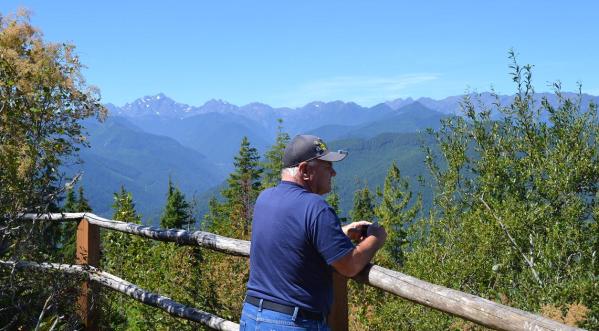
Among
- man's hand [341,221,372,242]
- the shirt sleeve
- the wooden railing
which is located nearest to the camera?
the wooden railing

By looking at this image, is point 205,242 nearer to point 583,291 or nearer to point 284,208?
point 284,208

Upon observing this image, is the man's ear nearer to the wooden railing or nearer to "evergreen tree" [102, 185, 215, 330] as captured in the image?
the wooden railing

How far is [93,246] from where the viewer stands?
Result: 18.3 ft

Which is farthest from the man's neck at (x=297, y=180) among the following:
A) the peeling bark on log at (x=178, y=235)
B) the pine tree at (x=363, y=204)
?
the pine tree at (x=363, y=204)

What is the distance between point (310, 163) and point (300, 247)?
18.0 inches

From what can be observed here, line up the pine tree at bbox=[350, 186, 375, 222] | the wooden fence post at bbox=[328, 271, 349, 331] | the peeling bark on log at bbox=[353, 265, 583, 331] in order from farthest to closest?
the pine tree at bbox=[350, 186, 375, 222] → the wooden fence post at bbox=[328, 271, 349, 331] → the peeling bark on log at bbox=[353, 265, 583, 331]

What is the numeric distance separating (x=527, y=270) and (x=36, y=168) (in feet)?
27.2

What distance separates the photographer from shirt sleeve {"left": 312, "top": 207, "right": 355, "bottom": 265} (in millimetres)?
2873

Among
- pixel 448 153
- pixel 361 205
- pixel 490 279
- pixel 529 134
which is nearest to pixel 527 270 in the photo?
pixel 490 279

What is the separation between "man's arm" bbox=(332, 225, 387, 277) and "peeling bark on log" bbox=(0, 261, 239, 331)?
134 cm

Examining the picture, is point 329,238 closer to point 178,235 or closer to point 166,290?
point 178,235

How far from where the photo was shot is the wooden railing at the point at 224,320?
2543 mm

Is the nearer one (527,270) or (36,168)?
(36,168)

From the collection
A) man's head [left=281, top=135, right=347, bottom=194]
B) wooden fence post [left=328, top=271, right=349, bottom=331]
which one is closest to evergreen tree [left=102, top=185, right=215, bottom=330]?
wooden fence post [left=328, top=271, right=349, bottom=331]
